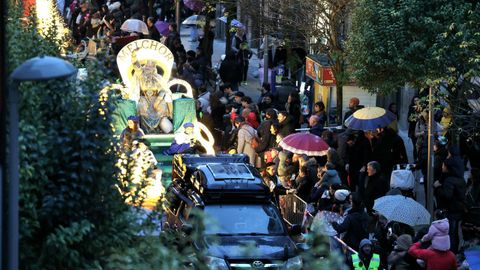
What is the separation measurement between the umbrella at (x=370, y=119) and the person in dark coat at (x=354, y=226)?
17.9 ft

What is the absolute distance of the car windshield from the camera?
15.4m

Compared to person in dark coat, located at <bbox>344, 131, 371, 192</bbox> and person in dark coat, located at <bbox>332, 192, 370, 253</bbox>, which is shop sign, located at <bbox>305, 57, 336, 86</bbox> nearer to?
person in dark coat, located at <bbox>344, 131, 371, 192</bbox>

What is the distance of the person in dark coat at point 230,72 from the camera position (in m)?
31.2

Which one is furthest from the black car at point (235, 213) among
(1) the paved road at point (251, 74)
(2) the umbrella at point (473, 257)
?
(1) the paved road at point (251, 74)

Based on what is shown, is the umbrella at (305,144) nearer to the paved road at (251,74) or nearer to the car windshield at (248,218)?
the paved road at (251,74)

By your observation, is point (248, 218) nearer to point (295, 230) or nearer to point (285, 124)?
point (295, 230)

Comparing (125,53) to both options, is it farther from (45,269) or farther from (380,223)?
(45,269)

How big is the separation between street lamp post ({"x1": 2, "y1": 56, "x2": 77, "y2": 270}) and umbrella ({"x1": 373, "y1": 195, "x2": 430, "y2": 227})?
817cm

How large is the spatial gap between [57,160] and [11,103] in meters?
1.32

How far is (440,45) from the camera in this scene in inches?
680

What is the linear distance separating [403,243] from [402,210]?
1.99m

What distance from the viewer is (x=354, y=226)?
14938mm

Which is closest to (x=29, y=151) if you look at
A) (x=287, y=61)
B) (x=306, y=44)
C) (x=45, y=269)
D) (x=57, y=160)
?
(x=57, y=160)

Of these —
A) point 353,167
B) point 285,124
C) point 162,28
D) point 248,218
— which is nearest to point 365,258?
point 248,218
